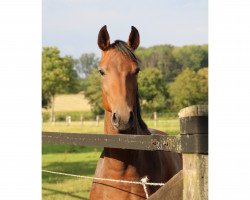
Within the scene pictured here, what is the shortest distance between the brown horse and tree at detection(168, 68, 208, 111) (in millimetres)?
352

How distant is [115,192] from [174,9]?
0.86 metres

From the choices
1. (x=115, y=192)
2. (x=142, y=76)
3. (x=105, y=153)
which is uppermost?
(x=142, y=76)

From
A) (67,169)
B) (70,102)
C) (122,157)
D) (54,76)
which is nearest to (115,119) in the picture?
(122,157)

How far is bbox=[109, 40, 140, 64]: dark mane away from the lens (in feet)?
6.54

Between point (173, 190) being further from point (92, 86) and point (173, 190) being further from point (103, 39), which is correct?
point (92, 86)

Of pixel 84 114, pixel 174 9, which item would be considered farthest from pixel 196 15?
pixel 84 114

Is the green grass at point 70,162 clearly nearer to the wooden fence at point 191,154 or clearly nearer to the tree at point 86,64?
the tree at point 86,64

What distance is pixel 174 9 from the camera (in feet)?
6.60

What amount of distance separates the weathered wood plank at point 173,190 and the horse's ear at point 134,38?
1.03m

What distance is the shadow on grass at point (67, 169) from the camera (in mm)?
6194

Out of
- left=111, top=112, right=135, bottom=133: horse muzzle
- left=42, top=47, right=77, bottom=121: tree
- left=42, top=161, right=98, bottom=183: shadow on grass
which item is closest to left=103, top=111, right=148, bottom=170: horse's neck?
left=111, top=112, right=135, bottom=133: horse muzzle

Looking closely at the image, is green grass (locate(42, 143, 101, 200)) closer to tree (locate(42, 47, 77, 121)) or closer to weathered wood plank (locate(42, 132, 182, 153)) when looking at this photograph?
tree (locate(42, 47, 77, 121))

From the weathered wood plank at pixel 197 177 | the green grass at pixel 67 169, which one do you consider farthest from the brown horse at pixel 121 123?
the green grass at pixel 67 169
